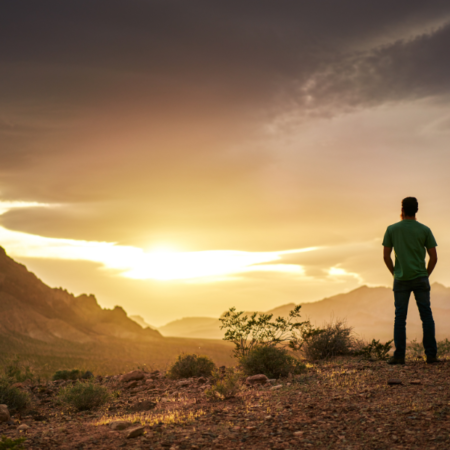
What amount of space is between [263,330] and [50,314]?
121 meters

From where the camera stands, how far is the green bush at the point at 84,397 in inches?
361

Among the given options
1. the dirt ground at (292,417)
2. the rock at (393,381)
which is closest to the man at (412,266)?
the dirt ground at (292,417)

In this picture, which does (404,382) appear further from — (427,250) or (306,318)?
(306,318)

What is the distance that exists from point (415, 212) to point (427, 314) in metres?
2.00

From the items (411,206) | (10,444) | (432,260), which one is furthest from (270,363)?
(10,444)

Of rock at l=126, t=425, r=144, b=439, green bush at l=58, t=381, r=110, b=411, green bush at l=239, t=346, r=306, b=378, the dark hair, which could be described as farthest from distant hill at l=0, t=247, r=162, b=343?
the dark hair

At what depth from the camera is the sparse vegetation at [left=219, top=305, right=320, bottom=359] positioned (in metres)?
12.0

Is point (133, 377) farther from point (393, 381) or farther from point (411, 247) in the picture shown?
point (411, 247)

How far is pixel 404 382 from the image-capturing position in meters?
7.13

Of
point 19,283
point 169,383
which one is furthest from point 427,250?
point 19,283

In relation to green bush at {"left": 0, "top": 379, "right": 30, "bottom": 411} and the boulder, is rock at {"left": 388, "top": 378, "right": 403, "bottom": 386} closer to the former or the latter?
the boulder

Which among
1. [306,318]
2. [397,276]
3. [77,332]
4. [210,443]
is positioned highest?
[397,276]

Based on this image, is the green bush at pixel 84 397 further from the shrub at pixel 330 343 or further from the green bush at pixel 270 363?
the shrub at pixel 330 343

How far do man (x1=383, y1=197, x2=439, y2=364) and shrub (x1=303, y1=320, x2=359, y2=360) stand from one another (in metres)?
3.79
